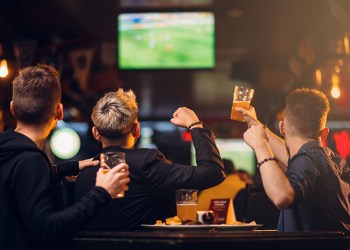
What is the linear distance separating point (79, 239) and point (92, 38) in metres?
7.39

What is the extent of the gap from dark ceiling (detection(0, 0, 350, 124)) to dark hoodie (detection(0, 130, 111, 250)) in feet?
15.4

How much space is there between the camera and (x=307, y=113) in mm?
3803

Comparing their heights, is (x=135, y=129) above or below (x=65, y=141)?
above

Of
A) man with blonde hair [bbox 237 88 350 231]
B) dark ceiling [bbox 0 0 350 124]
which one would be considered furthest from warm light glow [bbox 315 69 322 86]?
man with blonde hair [bbox 237 88 350 231]

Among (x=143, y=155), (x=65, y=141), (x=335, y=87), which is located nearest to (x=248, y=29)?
(x=335, y=87)

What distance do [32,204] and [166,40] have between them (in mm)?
6150

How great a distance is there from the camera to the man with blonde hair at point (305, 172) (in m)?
3.24

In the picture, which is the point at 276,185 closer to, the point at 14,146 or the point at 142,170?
the point at 142,170

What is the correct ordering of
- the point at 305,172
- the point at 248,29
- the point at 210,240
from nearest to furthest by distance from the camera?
the point at 210,240, the point at 305,172, the point at 248,29

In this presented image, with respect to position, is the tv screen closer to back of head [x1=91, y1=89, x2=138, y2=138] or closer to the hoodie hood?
back of head [x1=91, y1=89, x2=138, y2=138]

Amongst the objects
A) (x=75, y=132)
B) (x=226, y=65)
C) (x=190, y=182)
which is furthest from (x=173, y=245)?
(x=75, y=132)

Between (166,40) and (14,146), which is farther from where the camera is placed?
(166,40)

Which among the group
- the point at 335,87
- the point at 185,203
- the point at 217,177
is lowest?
the point at 185,203

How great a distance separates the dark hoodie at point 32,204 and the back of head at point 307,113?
1.34 meters
